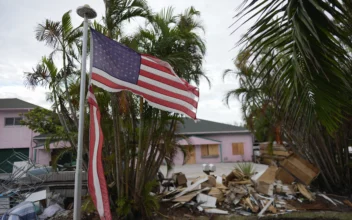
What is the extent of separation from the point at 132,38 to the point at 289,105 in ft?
16.6

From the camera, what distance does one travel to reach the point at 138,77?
5.18 meters

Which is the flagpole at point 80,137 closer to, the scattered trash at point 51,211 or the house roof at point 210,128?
the scattered trash at point 51,211

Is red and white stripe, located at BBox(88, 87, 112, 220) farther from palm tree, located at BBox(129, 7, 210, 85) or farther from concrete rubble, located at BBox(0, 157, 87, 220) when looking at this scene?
concrete rubble, located at BBox(0, 157, 87, 220)

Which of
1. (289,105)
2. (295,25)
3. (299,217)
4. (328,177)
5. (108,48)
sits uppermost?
(108,48)

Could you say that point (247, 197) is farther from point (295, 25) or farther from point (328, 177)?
point (295, 25)

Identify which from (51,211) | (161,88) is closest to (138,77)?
(161,88)

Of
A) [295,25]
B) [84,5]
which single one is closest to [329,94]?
[295,25]

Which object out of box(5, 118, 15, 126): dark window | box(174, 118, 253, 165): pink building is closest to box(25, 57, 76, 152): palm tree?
box(5, 118, 15, 126): dark window

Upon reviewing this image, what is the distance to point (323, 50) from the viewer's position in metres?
2.27

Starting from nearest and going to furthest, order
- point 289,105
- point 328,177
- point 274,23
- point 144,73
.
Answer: point 274,23
point 289,105
point 144,73
point 328,177

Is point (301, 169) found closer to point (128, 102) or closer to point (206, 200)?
point (206, 200)

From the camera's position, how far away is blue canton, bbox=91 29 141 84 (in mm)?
4637

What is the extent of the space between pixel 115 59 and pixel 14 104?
21.8 meters

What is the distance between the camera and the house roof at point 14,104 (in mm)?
21641
